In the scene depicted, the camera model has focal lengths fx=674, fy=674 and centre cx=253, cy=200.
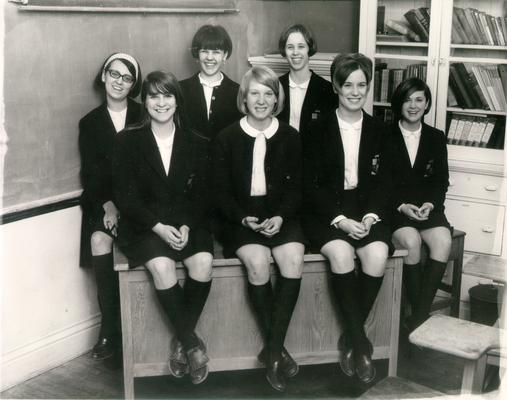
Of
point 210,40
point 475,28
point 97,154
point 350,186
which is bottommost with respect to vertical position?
point 350,186

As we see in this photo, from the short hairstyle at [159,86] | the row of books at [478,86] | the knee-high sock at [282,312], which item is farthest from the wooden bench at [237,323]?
the row of books at [478,86]

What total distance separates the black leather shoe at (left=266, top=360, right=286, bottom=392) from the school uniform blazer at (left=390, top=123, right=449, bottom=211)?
0.94 metres

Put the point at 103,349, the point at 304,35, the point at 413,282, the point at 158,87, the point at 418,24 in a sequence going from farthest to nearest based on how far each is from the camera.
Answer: the point at 418,24, the point at 304,35, the point at 413,282, the point at 103,349, the point at 158,87

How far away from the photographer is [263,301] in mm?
2531

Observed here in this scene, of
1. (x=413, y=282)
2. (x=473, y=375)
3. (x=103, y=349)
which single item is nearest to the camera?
(x=473, y=375)

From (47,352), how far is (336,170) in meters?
1.41

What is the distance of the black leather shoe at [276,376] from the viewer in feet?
8.12

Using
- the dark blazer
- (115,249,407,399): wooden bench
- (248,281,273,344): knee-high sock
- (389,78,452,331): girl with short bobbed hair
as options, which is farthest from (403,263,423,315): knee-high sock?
the dark blazer

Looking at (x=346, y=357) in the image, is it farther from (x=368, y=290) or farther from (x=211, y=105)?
(x=211, y=105)

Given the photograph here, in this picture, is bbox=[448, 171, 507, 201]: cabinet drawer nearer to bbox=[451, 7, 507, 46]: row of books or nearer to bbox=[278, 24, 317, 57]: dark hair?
bbox=[451, 7, 507, 46]: row of books

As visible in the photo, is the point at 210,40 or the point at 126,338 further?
the point at 210,40

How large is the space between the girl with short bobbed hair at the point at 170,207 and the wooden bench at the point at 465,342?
0.84 metres

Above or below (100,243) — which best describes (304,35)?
above

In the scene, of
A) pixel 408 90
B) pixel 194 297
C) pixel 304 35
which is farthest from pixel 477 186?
pixel 194 297
